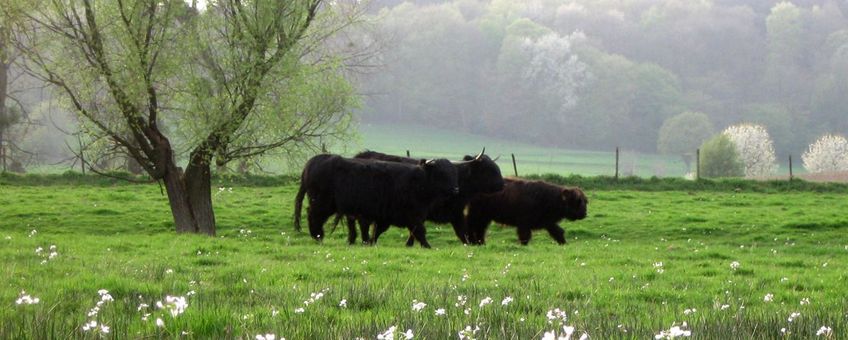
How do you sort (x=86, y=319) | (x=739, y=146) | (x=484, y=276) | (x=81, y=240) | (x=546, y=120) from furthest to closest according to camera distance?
(x=546, y=120), (x=739, y=146), (x=81, y=240), (x=484, y=276), (x=86, y=319)

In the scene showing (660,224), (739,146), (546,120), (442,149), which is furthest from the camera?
(546,120)

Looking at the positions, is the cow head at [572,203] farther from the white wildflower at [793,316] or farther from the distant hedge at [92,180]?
the white wildflower at [793,316]

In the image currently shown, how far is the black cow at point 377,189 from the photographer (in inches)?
786

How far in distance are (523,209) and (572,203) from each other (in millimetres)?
1533

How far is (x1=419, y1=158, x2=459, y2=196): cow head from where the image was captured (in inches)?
804

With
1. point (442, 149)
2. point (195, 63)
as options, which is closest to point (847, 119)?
point (442, 149)

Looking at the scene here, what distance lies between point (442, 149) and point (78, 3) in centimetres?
8771

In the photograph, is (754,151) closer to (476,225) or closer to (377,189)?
(476,225)

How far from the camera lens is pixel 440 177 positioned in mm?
20484

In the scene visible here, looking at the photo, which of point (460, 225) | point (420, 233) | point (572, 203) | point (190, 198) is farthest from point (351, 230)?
point (572, 203)

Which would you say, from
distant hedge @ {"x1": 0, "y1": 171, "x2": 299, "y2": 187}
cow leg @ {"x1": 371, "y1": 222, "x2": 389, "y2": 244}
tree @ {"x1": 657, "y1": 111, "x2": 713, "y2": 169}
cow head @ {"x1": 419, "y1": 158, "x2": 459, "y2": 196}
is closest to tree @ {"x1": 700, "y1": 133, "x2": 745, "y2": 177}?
tree @ {"x1": 657, "y1": 111, "x2": 713, "y2": 169}

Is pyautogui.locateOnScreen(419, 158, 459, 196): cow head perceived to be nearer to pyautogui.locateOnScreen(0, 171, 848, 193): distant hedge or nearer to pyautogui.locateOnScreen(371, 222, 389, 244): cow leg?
pyautogui.locateOnScreen(371, 222, 389, 244): cow leg

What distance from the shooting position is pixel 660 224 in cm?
2791

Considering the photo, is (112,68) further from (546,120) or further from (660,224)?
(546,120)
